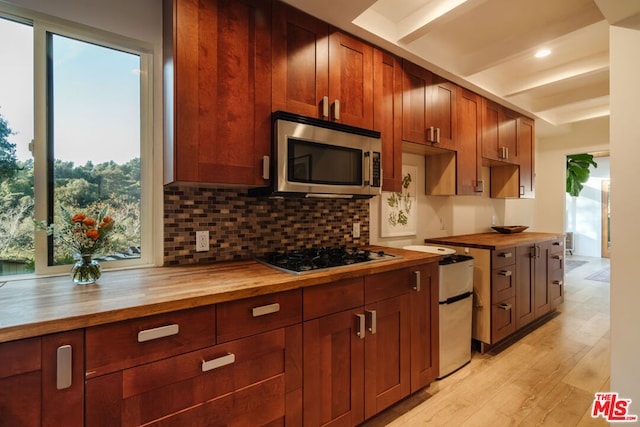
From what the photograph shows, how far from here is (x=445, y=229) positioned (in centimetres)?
322

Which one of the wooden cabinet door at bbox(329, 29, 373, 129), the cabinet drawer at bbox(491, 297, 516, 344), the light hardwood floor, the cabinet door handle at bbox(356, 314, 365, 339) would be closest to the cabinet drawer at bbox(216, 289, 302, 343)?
the cabinet door handle at bbox(356, 314, 365, 339)

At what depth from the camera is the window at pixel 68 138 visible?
1384 mm

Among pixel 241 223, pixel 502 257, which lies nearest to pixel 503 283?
pixel 502 257

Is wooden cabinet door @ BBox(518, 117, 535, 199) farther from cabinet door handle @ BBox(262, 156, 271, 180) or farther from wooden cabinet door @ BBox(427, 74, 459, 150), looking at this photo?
cabinet door handle @ BBox(262, 156, 271, 180)

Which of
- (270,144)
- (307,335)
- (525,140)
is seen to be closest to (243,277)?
(307,335)

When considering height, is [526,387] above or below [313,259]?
below

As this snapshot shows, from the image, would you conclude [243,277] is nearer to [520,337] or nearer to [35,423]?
[35,423]

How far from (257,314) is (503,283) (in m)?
2.38

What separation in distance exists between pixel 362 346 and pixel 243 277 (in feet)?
2.46

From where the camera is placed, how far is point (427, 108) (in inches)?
96.9

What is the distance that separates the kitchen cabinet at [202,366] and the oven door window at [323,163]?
26.6 inches

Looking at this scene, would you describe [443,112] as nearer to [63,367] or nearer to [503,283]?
[503,283]

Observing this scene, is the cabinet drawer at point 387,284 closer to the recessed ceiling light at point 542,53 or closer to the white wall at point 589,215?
the recessed ceiling light at point 542,53

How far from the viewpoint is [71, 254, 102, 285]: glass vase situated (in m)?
1.24
